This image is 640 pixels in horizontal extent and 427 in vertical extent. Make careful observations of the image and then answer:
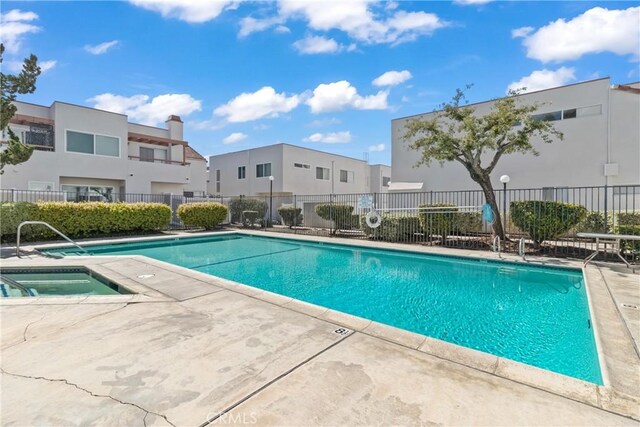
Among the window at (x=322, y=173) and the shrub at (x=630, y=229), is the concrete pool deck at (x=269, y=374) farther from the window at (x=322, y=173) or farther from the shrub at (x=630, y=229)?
the window at (x=322, y=173)

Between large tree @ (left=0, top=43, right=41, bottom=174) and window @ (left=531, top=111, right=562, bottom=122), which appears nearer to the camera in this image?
large tree @ (left=0, top=43, right=41, bottom=174)

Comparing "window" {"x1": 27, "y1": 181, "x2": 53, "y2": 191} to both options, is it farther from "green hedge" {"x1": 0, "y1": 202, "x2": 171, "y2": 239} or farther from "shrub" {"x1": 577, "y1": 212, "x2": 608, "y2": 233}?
"shrub" {"x1": 577, "y1": 212, "x2": 608, "y2": 233}

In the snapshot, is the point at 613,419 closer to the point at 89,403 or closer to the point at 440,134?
the point at 89,403

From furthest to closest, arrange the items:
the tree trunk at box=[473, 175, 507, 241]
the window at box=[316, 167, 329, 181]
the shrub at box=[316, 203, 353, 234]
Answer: the window at box=[316, 167, 329, 181]
the shrub at box=[316, 203, 353, 234]
the tree trunk at box=[473, 175, 507, 241]

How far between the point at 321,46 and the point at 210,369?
42.2ft

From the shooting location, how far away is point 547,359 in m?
3.71

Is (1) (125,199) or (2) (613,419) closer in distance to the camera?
(2) (613,419)

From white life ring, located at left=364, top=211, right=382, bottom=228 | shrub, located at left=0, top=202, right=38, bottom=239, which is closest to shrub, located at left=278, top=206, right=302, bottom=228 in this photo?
white life ring, located at left=364, top=211, right=382, bottom=228

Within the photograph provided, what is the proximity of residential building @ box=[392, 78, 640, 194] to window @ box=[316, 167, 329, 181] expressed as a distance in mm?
13765

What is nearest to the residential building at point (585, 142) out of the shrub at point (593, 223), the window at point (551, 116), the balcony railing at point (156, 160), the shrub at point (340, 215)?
the window at point (551, 116)

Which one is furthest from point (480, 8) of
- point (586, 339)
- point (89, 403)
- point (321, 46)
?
point (89, 403)

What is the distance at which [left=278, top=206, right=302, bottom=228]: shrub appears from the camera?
1884 centimetres

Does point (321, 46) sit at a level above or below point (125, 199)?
above

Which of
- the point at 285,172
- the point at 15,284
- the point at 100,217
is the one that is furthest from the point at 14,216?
the point at 285,172
